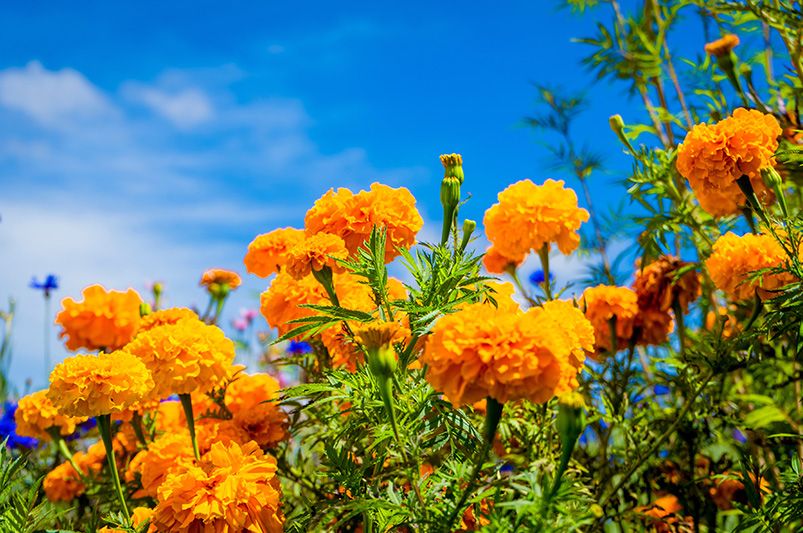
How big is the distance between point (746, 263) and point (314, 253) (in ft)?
3.22

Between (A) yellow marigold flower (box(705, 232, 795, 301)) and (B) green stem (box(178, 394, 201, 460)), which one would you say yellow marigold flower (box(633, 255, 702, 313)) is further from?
(B) green stem (box(178, 394, 201, 460))

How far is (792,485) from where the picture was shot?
150 cm

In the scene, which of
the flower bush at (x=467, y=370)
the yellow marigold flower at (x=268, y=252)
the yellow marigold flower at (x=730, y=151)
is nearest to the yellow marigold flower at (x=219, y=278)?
the flower bush at (x=467, y=370)

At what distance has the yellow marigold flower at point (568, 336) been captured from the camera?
1.08 m

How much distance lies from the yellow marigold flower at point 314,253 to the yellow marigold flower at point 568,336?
43cm

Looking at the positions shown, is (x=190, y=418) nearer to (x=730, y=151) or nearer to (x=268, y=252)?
(x=268, y=252)

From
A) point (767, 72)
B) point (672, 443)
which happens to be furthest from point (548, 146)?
point (672, 443)

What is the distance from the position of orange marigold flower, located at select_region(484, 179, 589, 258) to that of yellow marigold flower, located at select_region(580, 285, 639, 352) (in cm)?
24

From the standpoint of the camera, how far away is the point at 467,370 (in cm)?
103

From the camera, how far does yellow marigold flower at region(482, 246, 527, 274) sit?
7.16 feet

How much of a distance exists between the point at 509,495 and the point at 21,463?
100 centimetres

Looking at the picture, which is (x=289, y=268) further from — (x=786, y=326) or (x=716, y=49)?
(x=716, y=49)

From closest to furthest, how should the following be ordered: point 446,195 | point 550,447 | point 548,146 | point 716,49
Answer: point 446,195
point 550,447
point 716,49
point 548,146

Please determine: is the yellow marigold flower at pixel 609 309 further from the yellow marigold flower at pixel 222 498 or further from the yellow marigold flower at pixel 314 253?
the yellow marigold flower at pixel 222 498
